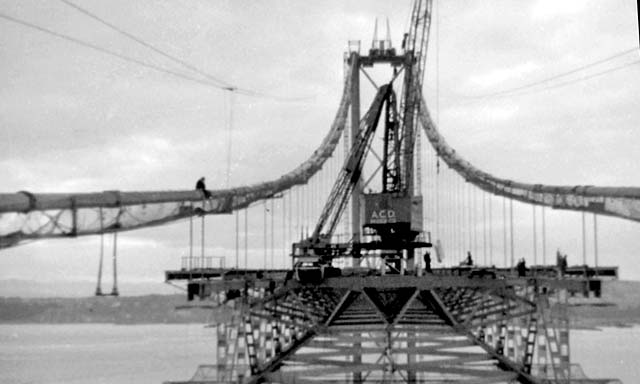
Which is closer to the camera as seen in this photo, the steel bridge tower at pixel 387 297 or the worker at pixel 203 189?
the worker at pixel 203 189

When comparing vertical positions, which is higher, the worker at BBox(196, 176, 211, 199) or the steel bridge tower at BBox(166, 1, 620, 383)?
the worker at BBox(196, 176, 211, 199)

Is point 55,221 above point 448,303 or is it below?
above

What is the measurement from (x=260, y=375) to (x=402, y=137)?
112 ft

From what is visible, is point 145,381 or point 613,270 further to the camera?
point 145,381

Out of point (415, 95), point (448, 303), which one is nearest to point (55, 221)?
point (448, 303)

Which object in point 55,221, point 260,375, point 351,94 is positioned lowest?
point 260,375

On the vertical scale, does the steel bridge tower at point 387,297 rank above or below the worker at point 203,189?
below

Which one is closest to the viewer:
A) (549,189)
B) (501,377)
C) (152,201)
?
(152,201)

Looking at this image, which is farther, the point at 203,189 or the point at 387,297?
the point at 387,297

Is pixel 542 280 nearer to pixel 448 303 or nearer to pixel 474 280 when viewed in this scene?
pixel 474 280

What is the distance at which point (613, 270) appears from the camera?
1742 inches

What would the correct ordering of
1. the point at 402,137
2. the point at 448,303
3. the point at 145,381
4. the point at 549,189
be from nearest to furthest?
the point at 549,189 < the point at 448,303 < the point at 402,137 < the point at 145,381

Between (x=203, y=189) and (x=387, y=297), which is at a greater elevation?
(x=203, y=189)

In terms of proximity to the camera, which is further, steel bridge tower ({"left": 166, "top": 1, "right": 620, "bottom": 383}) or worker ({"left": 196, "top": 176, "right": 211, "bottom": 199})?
steel bridge tower ({"left": 166, "top": 1, "right": 620, "bottom": 383})
